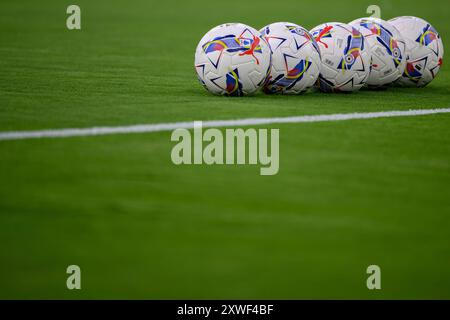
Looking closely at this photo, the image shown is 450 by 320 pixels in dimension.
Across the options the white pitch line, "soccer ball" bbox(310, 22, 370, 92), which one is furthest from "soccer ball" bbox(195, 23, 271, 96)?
the white pitch line

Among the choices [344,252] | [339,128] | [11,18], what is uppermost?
[11,18]

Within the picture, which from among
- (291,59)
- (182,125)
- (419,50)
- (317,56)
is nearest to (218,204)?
(182,125)

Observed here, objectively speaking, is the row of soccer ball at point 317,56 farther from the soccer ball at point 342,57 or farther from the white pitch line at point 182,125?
the white pitch line at point 182,125

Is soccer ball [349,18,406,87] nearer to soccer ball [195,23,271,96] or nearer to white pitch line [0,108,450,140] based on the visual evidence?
white pitch line [0,108,450,140]

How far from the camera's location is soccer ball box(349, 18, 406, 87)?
12.1 metres

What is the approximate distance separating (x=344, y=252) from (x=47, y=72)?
9.03 meters

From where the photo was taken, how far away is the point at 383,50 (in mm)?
12117

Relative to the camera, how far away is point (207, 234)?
223 inches

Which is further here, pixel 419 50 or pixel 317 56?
pixel 419 50

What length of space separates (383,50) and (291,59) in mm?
1571

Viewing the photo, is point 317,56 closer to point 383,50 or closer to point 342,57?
point 342,57
